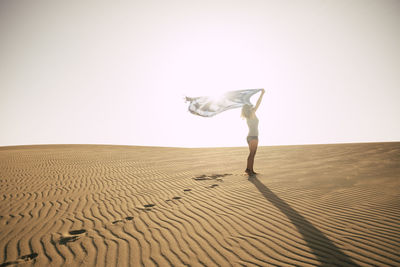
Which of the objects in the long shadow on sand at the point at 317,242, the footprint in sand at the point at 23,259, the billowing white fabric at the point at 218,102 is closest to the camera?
the long shadow on sand at the point at 317,242

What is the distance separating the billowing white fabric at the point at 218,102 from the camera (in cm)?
742

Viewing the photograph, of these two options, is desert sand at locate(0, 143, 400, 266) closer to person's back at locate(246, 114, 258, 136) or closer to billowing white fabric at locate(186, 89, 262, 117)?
person's back at locate(246, 114, 258, 136)

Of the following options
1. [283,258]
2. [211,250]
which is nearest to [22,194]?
[211,250]

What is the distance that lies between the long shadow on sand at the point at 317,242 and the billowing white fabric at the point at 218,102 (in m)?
3.89

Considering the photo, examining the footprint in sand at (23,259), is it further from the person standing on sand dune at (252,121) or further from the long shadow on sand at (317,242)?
the person standing on sand dune at (252,121)

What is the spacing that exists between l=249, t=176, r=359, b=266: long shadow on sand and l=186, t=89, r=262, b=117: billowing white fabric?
3.89 m

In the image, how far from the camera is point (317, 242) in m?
3.02

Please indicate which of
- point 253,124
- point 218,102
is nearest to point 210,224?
point 253,124

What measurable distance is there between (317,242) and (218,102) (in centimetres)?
560

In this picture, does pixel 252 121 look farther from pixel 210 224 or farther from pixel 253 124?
pixel 210 224

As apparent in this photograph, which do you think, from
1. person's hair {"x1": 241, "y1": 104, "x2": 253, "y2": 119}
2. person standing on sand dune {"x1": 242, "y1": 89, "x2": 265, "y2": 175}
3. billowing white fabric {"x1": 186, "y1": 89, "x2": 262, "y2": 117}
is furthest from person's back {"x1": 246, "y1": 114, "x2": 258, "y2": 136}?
billowing white fabric {"x1": 186, "y1": 89, "x2": 262, "y2": 117}

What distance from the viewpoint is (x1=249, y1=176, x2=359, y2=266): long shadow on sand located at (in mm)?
2589

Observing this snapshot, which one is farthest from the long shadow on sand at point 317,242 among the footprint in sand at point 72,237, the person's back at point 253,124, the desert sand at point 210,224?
the footprint in sand at point 72,237

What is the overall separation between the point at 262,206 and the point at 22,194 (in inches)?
282
